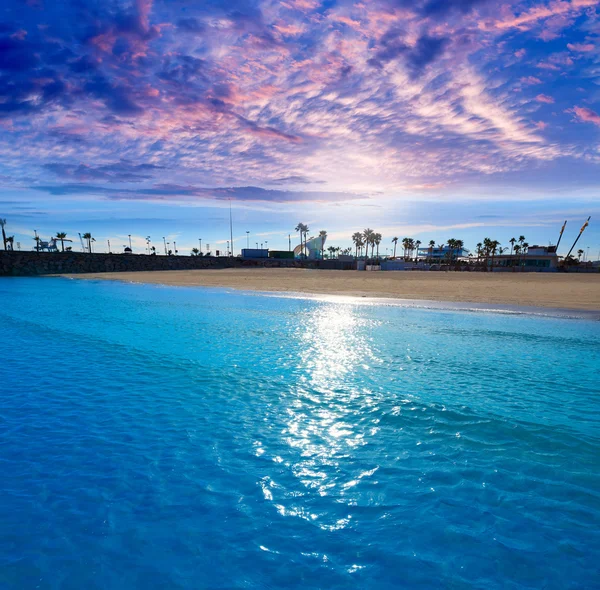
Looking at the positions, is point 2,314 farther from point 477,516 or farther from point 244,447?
point 477,516

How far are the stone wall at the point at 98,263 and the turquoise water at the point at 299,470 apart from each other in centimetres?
6953

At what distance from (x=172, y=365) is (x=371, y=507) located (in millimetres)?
7856

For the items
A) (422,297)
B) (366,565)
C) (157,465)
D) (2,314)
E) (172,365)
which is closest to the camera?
(366,565)

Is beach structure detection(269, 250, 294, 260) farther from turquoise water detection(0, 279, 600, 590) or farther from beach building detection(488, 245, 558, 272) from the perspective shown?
turquoise water detection(0, 279, 600, 590)

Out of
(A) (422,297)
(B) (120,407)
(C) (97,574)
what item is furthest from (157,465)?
(A) (422,297)

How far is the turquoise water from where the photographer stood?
405 centimetres

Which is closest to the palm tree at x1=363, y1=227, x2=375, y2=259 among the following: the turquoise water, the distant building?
the distant building

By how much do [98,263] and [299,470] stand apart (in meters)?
84.8

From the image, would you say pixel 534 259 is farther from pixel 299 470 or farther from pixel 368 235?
pixel 299 470

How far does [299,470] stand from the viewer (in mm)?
5723

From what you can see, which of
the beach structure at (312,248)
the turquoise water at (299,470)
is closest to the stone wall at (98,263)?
the beach structure at (312,248)

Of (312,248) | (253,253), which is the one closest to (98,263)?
(253,253)

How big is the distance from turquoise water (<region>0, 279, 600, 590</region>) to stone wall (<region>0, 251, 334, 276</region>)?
6953 cm

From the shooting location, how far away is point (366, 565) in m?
4.04
